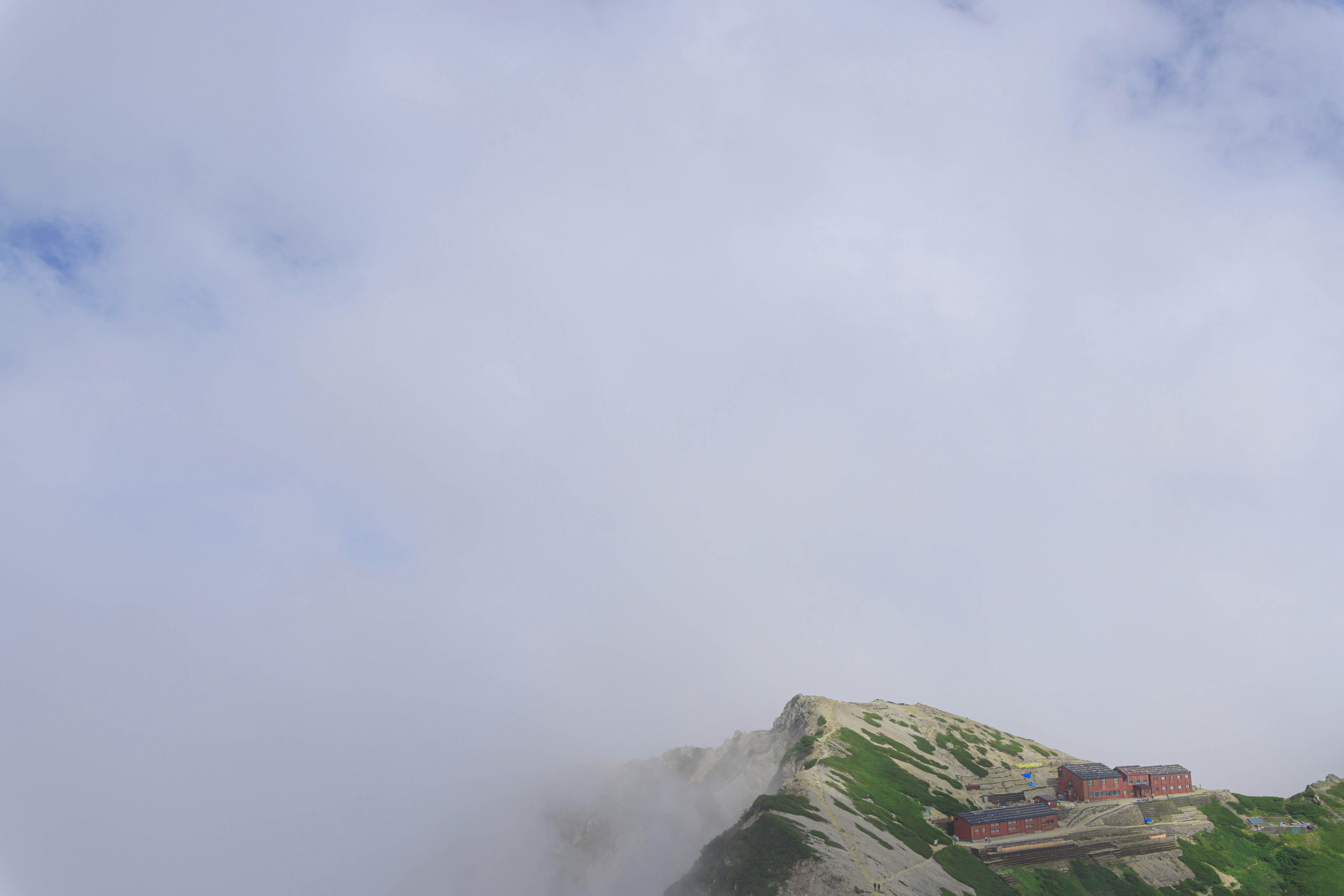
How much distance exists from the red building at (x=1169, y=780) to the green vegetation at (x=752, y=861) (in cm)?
8349

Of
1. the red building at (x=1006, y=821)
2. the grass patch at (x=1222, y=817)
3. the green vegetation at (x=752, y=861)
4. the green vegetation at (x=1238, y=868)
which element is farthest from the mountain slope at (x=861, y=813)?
the grass patch at (x=1222, y=817)

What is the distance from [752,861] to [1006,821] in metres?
50.0

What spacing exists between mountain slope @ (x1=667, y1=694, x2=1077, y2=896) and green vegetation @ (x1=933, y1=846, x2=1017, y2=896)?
17 cm

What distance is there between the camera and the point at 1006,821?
94.6 meters

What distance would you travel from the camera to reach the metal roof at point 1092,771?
111 meters

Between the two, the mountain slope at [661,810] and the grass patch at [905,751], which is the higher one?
the grass patch at [905,751]

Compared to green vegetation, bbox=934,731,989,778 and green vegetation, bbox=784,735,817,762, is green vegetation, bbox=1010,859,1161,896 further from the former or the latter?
green vegetation, bbox=784,735,817,762

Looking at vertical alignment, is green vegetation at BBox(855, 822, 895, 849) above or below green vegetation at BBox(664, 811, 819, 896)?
above

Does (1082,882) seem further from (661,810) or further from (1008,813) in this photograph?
(661,810)

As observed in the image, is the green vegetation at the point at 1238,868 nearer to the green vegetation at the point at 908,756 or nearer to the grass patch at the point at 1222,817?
the grass patch at the point at 1222,817

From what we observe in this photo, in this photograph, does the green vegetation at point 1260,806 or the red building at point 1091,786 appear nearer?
the red building at point 1091,786

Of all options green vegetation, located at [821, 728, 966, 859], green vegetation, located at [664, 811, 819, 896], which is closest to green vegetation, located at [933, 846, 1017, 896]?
green vegetation, located at [821, 728, 966, 859]

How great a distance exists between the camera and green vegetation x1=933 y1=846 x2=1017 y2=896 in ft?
256

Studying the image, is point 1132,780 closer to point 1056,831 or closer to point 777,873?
point 1056,831
